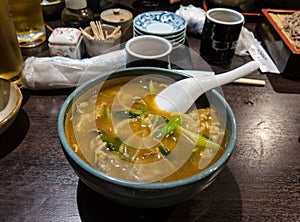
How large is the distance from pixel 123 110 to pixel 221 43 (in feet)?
2.09

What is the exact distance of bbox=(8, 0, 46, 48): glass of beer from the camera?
1297mm

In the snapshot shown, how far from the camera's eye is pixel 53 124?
1032 millimetres

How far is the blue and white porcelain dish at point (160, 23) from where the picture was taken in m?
1.34

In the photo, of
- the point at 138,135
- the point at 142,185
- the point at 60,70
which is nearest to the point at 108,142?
the point at 138,135

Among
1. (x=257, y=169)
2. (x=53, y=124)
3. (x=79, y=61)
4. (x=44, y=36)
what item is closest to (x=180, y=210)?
(x=257, y=169)

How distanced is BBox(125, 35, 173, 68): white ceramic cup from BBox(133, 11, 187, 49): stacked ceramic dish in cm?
10

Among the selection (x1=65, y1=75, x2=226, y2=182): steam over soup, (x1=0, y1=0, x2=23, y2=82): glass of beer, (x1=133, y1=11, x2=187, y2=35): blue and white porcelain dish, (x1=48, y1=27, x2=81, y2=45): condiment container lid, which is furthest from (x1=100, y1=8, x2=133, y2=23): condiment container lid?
(x1=65, y1=75, x2=226, y2=182): steam over soup

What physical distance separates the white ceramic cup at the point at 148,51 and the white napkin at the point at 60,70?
0.07 metres

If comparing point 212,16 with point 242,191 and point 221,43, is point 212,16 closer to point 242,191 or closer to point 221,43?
point 221,43

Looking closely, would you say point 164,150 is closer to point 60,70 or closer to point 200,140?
point 200,140

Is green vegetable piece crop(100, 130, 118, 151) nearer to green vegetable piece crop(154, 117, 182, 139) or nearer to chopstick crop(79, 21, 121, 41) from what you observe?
green vegetable piece crop(154, 117, 182, 139)

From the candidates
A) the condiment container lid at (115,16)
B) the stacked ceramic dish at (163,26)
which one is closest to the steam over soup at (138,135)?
the stacked ceramic dish at (163,26)

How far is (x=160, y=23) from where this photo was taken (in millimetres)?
1421

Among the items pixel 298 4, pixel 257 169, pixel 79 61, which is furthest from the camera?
pixel 298 4
